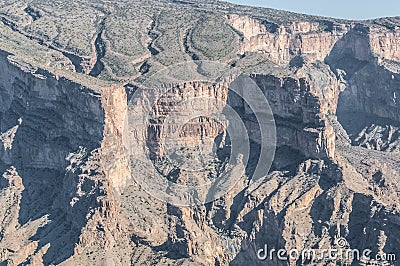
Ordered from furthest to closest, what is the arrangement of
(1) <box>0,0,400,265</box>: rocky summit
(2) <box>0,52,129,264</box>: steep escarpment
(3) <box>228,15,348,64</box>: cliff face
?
1. (3) <box>228,15,348,64</box>: cliff face
2. (2) <box>0,52,129,264</box>: steep escarpment
3. (1) <box>0,0,400,265</box>: rocky summit

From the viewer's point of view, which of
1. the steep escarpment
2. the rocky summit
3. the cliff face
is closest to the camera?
the rocky summit

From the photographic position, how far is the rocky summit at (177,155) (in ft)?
Answer: 297

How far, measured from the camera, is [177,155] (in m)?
109

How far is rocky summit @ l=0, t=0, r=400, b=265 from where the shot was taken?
297 feet

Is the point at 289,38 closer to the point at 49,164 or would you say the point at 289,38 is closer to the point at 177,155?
the point at 177,155

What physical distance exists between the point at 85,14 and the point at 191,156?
2004 inches

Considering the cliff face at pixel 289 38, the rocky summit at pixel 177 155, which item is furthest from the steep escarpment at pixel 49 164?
the cliff face at pixel 289 38

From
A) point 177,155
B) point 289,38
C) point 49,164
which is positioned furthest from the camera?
point 289,38

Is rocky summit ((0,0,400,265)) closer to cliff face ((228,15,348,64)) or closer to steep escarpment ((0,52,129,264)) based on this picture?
steep escarpment ((0,52,129,264))

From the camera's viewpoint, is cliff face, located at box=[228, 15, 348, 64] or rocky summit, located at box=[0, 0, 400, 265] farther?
cliff face, located at box=[228, 15, 348, 64]

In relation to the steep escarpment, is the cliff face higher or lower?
higher

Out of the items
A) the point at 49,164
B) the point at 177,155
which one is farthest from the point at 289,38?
the point at 49,164

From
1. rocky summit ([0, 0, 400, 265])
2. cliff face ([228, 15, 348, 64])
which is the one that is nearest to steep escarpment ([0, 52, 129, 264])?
rocky summit ([0, 0, 400, 265])

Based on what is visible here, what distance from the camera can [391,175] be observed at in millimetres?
117312
